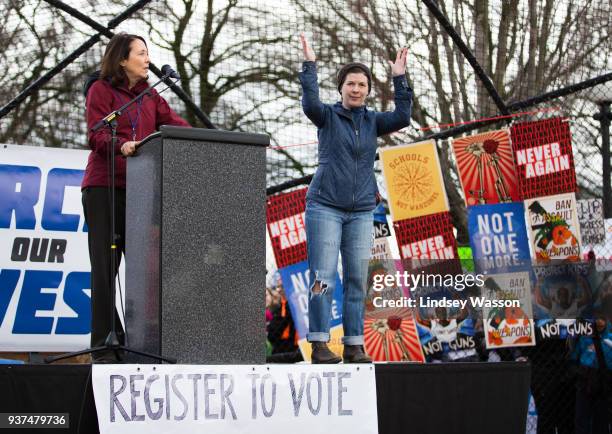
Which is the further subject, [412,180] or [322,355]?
[412,180]

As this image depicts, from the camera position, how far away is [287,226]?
7371mm

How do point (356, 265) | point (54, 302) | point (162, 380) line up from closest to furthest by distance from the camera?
point (162, 380) → point (356, 265) → point (54, 302)

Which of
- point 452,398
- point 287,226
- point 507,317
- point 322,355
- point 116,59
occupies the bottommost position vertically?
point 452,398

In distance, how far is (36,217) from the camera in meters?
6.52

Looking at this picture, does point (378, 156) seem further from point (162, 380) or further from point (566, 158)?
point (162, 380)

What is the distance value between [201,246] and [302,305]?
10.1ft

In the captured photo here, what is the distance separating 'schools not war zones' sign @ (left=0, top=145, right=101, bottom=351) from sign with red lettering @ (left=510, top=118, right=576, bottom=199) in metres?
3.27

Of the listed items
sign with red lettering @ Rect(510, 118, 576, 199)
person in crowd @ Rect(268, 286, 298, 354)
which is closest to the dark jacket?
sign with red lettering @ Rect(510, 118, 576, 199)

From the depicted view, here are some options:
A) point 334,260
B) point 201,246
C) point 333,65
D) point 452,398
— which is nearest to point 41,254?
point 334,260

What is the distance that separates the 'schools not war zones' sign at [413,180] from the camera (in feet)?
23.6

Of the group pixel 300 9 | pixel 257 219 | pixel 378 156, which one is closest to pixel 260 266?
pixel 257 219

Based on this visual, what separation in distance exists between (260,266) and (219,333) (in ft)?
1.13

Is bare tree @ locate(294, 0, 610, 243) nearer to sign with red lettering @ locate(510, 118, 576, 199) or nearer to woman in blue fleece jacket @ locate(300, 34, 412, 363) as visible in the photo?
sign with red lettering @ locate(510, 118, 576, 199)

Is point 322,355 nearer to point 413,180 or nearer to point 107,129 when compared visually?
point 107,129
